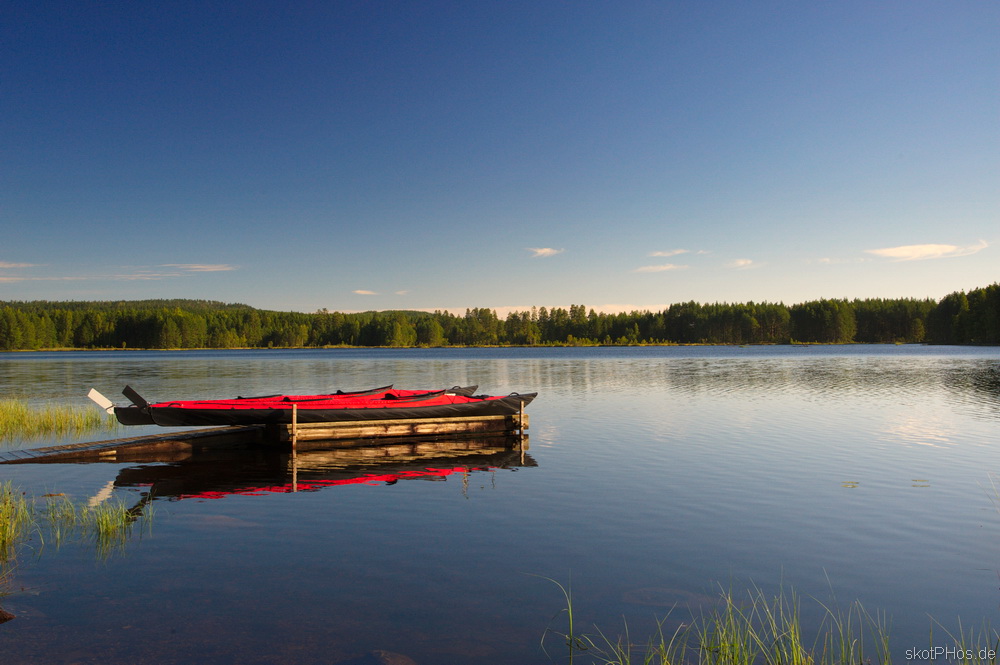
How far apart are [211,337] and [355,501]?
201045 mm

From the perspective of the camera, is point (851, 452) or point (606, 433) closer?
point (851, 452)

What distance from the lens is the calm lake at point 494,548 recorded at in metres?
7.58

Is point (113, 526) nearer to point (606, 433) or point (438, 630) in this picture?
point (438, 630)

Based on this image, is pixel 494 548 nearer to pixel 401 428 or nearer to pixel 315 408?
pixel 401 428

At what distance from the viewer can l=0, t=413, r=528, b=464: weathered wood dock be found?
1756 centimetres

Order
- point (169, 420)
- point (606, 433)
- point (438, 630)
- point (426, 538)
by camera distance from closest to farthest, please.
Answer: point (438, 630) → point (426, 538) → point (169, 420) → point (606, 433)

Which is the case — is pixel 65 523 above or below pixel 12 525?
below

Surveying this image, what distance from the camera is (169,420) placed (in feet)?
62.2

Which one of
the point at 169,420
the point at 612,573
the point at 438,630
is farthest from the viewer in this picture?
the point at 169,420

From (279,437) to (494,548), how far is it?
451 inches

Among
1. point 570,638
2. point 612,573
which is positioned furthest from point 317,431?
point 570,638

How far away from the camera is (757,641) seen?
6664 mm

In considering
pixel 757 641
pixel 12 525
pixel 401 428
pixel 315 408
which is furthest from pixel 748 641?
pixel 315 408

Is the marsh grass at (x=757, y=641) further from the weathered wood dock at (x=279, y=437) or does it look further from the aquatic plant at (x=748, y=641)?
the weathered wood dock at (x=279, y=437)
